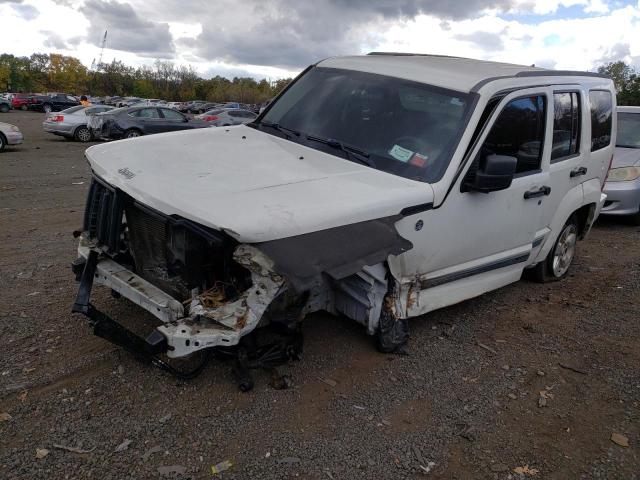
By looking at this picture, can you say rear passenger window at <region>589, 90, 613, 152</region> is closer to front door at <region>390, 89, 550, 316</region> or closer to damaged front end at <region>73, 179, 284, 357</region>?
front door at <region>390, 89, 550, 316</region>

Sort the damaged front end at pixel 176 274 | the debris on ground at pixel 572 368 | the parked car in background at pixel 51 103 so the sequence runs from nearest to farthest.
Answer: the damaged front end at pixel 176 274, the debris on ground at pixel 572 368, the parked car in background at pixel 51 103

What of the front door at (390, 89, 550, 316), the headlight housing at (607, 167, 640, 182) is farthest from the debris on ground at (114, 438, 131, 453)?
the headlight housing at (607, 167, 640, 182)

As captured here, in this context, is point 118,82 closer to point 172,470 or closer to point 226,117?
point 226,117

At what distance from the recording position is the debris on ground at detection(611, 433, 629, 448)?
3.05 metres

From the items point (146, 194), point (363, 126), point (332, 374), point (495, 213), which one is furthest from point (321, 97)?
point (332, 374)

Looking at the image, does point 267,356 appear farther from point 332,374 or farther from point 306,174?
point 306,174

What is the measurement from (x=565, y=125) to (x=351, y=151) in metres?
2.25

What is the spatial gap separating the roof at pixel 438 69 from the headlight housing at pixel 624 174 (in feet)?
13.0

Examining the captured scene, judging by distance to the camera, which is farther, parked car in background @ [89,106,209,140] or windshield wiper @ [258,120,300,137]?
parked car in background @ [89,106,209,140]

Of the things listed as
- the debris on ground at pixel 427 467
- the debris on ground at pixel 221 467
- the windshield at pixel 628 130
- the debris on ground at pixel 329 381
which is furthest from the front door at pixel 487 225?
the windshield at pixel 628 130

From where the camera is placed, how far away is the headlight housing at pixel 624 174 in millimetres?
8211

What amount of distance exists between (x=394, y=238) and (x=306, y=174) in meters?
0.72

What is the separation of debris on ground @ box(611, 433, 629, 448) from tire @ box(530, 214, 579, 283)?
2461 mm

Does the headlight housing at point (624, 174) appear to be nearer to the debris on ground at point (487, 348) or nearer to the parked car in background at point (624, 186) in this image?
the parked car in background at point (624, 186)
